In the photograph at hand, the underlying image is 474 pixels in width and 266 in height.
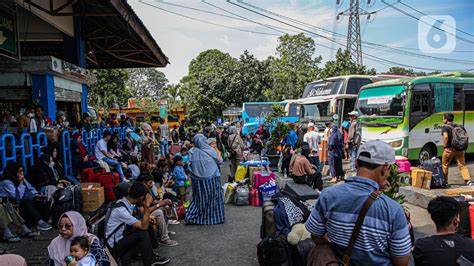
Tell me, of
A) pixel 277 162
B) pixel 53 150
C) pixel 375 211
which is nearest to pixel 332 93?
pixel 277 162

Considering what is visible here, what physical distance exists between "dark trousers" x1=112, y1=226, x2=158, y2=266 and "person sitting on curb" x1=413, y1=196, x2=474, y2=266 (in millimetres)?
2927

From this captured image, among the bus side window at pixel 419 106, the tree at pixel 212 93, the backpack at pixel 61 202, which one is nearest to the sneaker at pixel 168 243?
the backpack at pixel 61 202

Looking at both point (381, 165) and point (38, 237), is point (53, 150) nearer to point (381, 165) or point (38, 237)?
point (38, 237)

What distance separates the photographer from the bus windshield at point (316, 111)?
15680 millimetres

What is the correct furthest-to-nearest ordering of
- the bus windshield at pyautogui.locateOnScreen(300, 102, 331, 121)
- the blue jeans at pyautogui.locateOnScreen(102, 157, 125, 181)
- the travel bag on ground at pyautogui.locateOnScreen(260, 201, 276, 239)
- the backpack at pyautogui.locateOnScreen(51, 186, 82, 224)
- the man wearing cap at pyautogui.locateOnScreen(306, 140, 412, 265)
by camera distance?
1. the bus windshield at pyautogui.locateOnScreen(300, 102, 331, 121)
2. the blue jeans at pyautogui.locateOnScreen(102, 157, 125, 181)
3. the backpack at pyautogui.locateOnScreen(51, 186, 82, 224)
4. the travel bag on ground at pyautogui.locateOnScreen(260, 201, 276, 239)
5. the man wearing cap at pyautogui.locateOnScreen(306, 140, 412, 265)

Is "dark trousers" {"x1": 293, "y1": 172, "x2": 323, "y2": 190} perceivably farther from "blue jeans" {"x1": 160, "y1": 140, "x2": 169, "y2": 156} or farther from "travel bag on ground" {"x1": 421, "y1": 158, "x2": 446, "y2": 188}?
"blue jeans" {"x1": 160, "y1": 140, "x2": 169, "y2": 156}

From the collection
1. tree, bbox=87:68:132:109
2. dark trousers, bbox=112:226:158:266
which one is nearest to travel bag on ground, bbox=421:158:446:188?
dark trousers, bbox=112:226:158:266

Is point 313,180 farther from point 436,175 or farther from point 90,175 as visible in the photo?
point 90,175

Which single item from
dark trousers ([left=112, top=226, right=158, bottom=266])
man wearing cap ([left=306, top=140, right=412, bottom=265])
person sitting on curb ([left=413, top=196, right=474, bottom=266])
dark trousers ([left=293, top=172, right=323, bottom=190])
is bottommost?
dark trousers ([left=112, top=226, right=158, bottom=266])

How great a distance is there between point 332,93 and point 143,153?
30.9ft

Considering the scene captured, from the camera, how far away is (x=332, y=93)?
52.1 feet

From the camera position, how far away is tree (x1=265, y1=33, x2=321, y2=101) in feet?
105

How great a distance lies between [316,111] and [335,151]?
22.8 ft

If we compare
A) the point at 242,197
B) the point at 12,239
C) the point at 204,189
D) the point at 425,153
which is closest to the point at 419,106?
the point at 425,153
